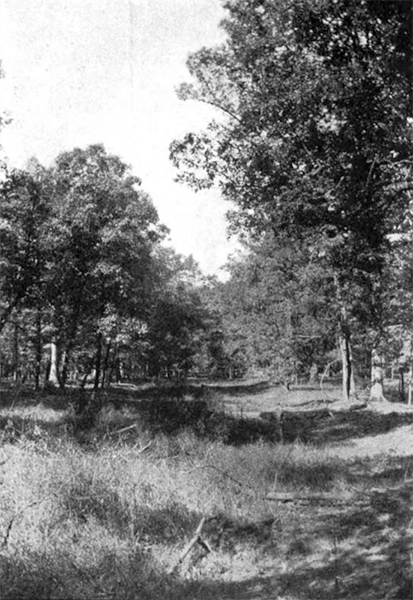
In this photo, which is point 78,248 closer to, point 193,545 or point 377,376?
point 377,376

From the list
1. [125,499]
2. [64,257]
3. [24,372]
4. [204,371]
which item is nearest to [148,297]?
[64,257]

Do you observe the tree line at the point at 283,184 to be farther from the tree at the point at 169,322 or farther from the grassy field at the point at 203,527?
the tree at the point at 169,322

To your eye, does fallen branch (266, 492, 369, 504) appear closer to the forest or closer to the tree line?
the forest

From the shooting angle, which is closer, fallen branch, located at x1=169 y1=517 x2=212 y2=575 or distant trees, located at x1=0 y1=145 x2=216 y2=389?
fallen branch, located at x1=169 y1=517 x2=212 y2=575

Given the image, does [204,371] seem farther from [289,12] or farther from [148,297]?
[289,12]

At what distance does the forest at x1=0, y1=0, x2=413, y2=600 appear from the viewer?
618 centimetres

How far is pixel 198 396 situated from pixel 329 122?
17236 millimetres

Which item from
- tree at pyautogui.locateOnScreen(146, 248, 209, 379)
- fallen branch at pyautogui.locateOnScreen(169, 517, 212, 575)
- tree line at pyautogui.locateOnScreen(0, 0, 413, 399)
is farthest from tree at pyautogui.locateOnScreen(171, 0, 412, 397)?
tree at pyautogui.locateOnScreen(146, 248, 209, 379)

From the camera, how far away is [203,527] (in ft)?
23.1

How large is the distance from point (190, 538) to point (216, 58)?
12.1m

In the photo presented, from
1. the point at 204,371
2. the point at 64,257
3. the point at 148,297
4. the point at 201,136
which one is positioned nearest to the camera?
the point at 201,136

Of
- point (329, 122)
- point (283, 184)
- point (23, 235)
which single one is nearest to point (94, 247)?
point (23, 235)

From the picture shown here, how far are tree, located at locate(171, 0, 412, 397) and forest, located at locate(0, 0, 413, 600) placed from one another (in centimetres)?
5

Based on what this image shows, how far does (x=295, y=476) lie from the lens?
31.8ft
